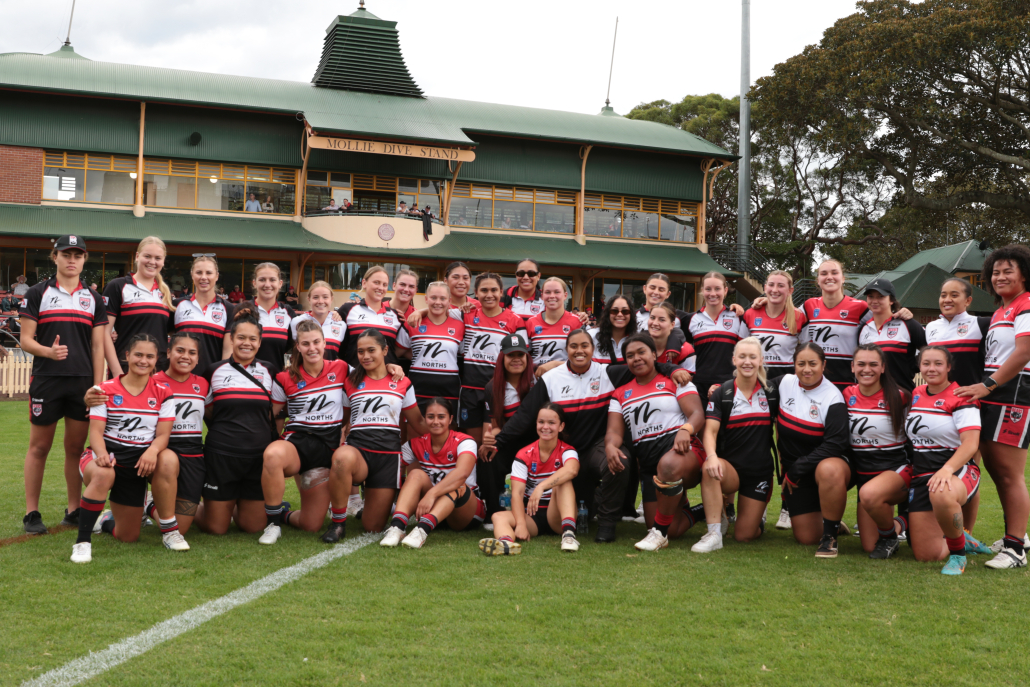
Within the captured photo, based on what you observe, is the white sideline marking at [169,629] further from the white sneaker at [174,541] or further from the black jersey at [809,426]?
the black jersey at [809,426]

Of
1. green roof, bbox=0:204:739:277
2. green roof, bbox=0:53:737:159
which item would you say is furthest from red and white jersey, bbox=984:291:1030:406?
green roof, bbox=0:53:737:159

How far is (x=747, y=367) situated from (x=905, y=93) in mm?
22047

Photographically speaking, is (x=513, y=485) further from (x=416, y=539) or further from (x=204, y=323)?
(x=204, y=323)

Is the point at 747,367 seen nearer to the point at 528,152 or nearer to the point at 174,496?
the point at 174,496

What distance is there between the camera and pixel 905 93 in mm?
24000

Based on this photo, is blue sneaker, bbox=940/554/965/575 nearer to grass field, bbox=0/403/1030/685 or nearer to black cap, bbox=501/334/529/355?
grass field, bbox=0/403/1030/685

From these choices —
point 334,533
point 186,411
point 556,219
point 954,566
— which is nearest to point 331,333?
point 186,411

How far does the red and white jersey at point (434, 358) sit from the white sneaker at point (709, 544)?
241 centimetres

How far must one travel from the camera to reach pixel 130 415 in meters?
5.46

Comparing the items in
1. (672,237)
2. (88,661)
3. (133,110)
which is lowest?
(88,661)

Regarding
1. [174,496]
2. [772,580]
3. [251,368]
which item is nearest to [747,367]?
[772,580]

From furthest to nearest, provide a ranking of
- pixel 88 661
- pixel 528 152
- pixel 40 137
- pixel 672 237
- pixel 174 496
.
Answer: pixel 672 237
pixel 528 152
pixel 40 137
pixel 174 496
pixel 88 661

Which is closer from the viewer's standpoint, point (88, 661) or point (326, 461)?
point (88, 661)

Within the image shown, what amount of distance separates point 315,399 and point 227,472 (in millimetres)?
809
